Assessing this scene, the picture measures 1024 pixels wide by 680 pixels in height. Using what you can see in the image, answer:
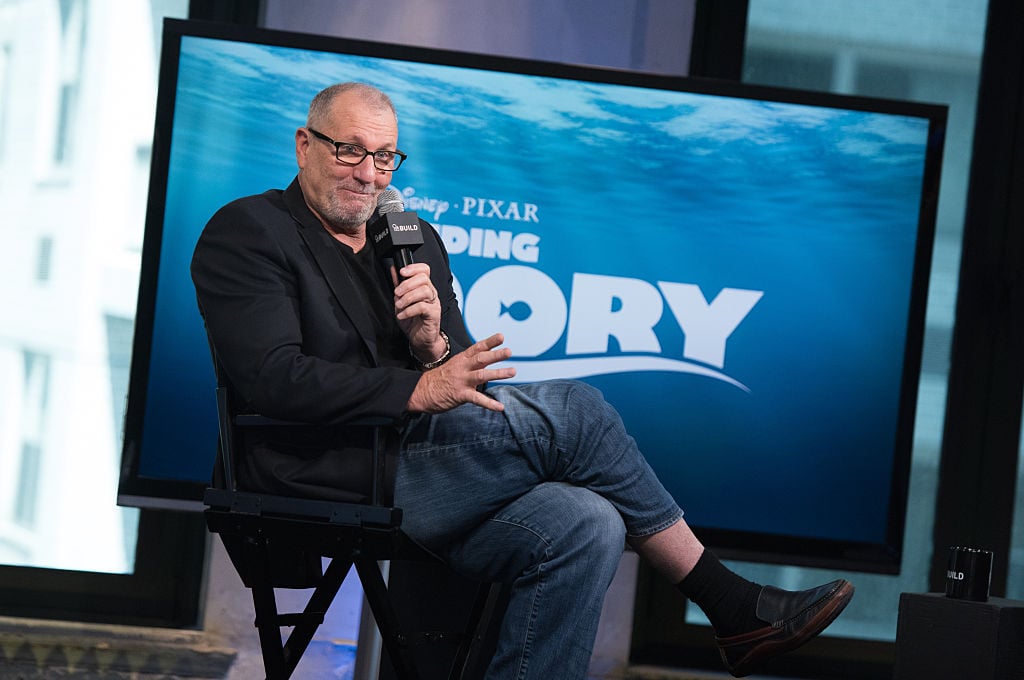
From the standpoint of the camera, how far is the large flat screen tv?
3189mm

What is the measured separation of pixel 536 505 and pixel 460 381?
11.1 inches

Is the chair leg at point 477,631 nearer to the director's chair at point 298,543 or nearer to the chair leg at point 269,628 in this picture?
the director's chair at point 298,543

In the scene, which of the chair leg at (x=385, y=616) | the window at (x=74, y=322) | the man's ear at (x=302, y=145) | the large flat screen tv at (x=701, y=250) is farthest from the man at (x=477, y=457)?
the window at (x=74, y=322)

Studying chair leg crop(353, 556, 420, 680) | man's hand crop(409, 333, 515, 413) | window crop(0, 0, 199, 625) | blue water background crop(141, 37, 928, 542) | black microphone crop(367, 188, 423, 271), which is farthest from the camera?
window crop(0, 0, 199, 625)

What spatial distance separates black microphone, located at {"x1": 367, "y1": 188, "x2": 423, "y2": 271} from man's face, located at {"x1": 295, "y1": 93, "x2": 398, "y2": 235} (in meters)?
0.11

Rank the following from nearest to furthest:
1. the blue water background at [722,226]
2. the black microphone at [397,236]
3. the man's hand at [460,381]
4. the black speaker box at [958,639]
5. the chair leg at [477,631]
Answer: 1. the man's hand at [460,381]
2. the black microphone at [397,236]
3. the chair leg at [477,631]
4. the black speaker box at [958,639]
5. the blue water background at [722,226]

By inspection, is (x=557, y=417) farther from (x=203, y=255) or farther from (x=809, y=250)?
(x=809, y=250)

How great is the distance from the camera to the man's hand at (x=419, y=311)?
6.65ft

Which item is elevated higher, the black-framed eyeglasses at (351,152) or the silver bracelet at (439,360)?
the black-framed eyeglasses at (351,152)

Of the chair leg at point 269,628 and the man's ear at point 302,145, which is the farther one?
the man's ear at point 302,145

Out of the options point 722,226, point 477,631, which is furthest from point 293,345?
point 722,226

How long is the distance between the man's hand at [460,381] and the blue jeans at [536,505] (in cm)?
10

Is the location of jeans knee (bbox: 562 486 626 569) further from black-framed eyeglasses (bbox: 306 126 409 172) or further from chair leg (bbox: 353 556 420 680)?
black-framed eyeglasses (bbox: 306 126 409 172)

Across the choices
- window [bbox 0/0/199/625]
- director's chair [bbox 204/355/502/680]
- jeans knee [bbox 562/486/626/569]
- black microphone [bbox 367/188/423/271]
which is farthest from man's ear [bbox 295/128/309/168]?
window [bbox 0/0/199/625]
